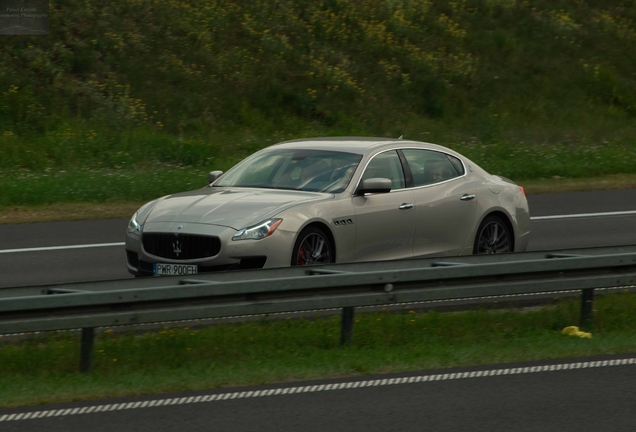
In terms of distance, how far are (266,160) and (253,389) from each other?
4908mm

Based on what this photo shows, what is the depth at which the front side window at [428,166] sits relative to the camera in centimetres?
1174

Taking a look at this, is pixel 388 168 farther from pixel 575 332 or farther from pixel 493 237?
pixel 575 332

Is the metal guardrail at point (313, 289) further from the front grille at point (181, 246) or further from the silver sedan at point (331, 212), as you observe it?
the front grille at point (181, 246)

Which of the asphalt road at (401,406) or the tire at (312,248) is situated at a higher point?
the tire at (312,248)

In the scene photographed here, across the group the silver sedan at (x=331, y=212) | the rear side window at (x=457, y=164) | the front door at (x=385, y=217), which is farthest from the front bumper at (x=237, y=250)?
the rear side window at (x=457, y=164)

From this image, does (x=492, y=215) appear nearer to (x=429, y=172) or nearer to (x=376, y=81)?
(x=429, y=172)

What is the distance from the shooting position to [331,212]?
34.6 ft

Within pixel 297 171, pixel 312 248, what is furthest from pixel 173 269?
pixel 297 171

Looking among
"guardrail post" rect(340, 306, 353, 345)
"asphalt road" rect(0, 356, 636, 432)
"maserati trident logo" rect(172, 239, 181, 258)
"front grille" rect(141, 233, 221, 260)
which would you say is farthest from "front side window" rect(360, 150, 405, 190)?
"asphalt road" rect(0, 356, 636, 432)

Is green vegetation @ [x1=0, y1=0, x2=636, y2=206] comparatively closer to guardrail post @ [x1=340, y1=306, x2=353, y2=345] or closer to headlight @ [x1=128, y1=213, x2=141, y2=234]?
headlight @ [x1=128, y1=213, x2=141, y2=234]

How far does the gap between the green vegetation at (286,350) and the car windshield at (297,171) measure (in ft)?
5.76

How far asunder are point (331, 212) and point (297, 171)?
102 centimetres

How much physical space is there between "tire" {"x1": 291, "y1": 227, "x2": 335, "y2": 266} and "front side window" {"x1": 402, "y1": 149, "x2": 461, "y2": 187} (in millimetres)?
1576

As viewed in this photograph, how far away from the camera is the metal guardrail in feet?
24.3
